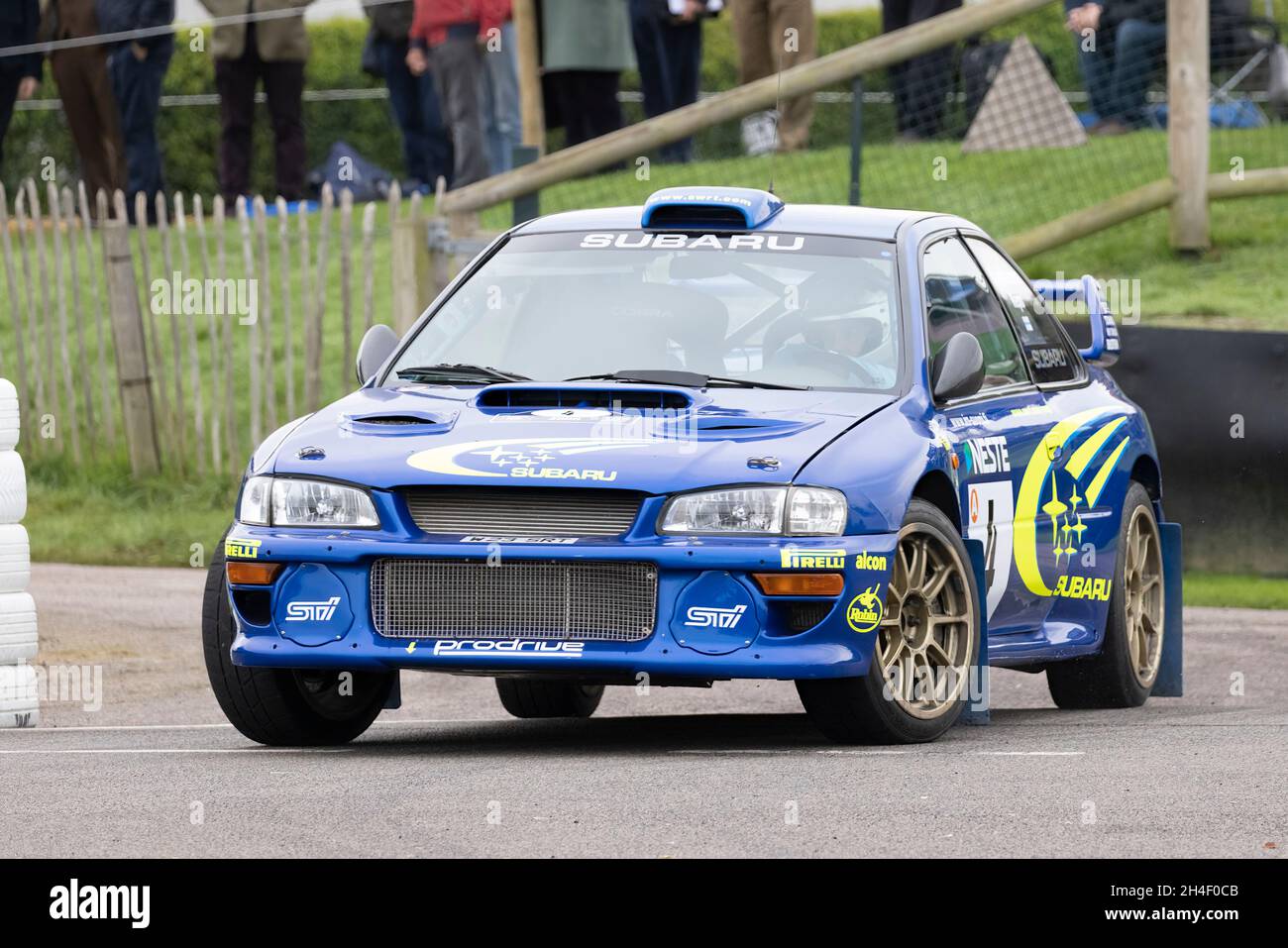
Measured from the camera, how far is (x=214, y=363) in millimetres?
16219

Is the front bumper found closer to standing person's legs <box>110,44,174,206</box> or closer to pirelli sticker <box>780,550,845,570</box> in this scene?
pirelli sticker <box>780,550,845,570</box>

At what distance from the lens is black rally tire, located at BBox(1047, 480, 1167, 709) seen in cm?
959

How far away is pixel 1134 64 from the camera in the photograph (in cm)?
1698

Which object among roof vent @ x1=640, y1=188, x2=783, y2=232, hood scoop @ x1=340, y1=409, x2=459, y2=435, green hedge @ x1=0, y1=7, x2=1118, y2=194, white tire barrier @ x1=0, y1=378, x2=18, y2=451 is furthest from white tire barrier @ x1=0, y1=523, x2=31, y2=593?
green hedge @ x1=0, y1=7, x2=1118, y2=194

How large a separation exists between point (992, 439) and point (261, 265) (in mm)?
8574

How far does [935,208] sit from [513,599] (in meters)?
9.79

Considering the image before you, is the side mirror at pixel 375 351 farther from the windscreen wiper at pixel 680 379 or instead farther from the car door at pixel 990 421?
the car door at pixel 990 421

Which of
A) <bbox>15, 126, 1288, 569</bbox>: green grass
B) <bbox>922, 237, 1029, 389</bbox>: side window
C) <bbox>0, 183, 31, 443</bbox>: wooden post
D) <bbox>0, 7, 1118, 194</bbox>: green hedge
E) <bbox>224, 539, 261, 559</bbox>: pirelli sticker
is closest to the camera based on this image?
<bbox>224, 539, 261, 559</bbox>: pirelli sticker

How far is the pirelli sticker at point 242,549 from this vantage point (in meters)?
7.78

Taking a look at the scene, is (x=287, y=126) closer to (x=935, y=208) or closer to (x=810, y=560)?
(x=935, y=208)

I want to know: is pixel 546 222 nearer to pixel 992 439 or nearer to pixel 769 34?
pixel 992 439

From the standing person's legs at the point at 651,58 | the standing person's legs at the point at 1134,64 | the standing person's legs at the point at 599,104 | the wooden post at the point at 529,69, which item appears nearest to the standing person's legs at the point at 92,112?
the wooden post at the point at 529,69

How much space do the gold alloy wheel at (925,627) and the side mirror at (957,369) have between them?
53 centimetres

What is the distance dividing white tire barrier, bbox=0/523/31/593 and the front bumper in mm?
1674
